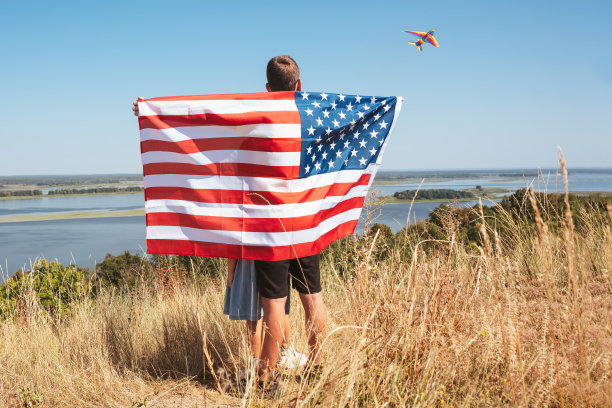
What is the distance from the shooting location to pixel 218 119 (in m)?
3.33

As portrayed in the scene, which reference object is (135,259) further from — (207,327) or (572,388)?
(572,388)

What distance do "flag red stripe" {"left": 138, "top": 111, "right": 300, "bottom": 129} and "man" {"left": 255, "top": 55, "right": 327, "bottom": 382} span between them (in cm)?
22

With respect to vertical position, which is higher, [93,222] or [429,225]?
[429,225]

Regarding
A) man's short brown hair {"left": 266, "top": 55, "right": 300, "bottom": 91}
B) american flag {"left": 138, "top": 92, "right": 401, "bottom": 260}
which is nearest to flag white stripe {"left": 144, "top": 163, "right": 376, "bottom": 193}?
american flag {"left": 138, "top": 92, "right": 401, "bottom": 260}

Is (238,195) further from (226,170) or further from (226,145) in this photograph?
(226,145)

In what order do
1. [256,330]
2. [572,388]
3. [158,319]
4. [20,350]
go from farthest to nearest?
[158,319] → [20,350] → [256,330] → [572,388]

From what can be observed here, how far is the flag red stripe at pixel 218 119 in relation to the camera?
10.6 feet

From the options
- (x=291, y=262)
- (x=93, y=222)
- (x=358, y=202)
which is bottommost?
(x=93, y=222)

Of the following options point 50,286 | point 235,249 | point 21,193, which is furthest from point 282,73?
point 21,193

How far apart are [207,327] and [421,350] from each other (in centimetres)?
238

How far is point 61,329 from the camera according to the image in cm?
480

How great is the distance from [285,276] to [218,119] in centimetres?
129

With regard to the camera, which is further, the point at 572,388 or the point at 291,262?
the point at 291,262

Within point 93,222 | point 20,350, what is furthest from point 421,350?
point 93,222
